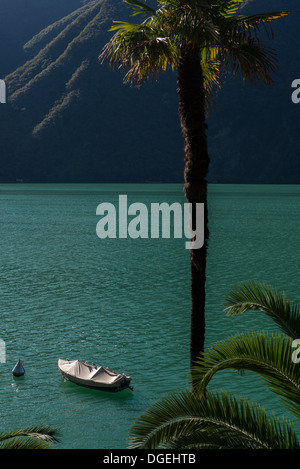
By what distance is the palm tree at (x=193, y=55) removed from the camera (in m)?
13.8

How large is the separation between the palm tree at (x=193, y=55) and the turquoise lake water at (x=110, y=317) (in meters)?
7.54

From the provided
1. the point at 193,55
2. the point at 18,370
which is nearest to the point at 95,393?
the point at 18,370

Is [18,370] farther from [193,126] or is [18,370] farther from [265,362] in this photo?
[265,362]

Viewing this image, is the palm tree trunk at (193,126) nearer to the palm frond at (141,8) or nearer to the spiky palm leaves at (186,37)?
the spiky palm leaves at (186,37)

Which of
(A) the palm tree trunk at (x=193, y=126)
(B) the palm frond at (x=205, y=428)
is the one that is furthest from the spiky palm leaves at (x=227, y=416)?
A: (A) the palm tree trunk at (x=193, y=126)

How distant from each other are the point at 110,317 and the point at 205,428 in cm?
2456

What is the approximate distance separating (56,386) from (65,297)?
16621 mm

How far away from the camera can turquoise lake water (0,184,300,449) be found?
20.3 metres

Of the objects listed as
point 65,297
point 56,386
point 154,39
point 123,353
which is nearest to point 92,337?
point 123,353

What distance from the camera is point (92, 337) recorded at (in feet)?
94.8

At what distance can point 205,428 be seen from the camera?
8.91 metres

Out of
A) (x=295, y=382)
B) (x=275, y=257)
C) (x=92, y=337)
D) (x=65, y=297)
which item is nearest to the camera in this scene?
(x=295, y=382)
